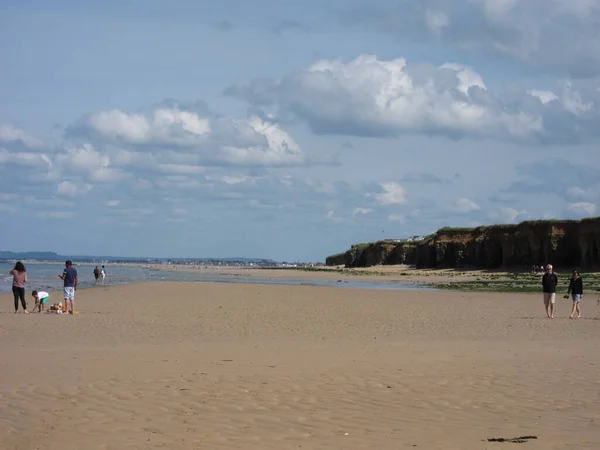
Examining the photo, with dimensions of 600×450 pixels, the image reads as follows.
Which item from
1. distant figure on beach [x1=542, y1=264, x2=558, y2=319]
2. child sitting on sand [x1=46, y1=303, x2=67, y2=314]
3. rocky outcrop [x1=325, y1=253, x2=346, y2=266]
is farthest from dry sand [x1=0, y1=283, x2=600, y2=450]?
rocky outcrop [x1=325, y1=253, x2=346, y2=266]

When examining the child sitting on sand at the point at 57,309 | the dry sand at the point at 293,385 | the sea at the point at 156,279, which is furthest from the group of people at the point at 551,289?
the sea at the point at 156,279

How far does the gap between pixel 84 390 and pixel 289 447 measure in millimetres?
4113

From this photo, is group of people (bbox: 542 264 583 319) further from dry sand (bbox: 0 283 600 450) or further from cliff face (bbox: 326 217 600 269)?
cliff face (bbox: 326 217 600 269)

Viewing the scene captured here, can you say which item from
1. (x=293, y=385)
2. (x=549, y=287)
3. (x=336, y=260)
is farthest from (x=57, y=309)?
(x=336, y=260)

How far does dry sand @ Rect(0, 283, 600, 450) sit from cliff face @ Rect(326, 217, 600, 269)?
4720 centimetres

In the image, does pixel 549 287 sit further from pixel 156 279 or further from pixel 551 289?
pixel 156 279

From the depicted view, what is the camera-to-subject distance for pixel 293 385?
10812 mm

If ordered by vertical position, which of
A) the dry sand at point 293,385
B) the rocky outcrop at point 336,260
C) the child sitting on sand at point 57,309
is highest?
the rocky outcrop at point 336,260

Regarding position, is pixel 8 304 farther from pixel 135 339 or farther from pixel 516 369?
pixel 516 369

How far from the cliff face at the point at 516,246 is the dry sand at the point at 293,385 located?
47203mm

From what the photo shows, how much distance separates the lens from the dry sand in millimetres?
7910

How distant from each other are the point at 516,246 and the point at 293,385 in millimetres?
66130

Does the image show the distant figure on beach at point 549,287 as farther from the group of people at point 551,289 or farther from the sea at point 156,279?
the sea at point 156,279

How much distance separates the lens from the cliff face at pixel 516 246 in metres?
64.6
